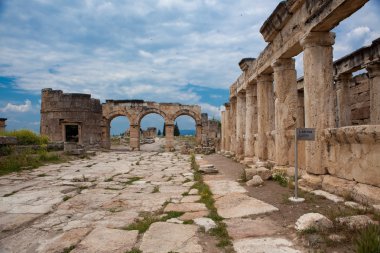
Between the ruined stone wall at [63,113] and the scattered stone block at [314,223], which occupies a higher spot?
the ruined stone wall at [63,113]

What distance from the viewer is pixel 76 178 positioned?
7.68 metres

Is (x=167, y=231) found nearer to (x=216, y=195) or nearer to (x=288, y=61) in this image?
(x=216, y=195)

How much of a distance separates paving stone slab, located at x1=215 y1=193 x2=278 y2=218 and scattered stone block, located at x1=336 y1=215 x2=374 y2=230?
45.6 inches

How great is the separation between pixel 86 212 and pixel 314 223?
3.25 metres

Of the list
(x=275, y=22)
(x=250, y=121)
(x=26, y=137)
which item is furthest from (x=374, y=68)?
(x=26, y=137)

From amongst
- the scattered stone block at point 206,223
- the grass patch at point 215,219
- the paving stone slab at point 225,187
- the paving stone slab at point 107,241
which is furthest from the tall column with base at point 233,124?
the paving stone slab at point 107,241

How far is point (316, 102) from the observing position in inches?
220

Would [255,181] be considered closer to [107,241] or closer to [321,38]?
[321,38]

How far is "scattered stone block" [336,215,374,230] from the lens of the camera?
9.82 feet

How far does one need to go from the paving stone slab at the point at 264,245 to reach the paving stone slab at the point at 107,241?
114 cm

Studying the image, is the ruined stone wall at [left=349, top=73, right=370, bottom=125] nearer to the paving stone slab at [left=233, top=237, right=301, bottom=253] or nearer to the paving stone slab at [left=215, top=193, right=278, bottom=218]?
the paving stone slab at [left=215, top=193, right=278, bottom=218]

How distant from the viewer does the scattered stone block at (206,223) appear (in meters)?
3.59

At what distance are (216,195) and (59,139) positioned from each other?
20.4 m

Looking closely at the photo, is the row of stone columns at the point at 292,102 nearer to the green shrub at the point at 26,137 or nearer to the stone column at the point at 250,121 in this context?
the stone column at the point at 250,121
